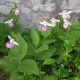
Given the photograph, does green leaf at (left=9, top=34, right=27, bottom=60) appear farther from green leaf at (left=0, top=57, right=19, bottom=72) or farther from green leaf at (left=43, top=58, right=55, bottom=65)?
green leaf at (left=43, top=58, right=55, bottom=65)

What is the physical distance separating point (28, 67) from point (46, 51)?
0.30 meters

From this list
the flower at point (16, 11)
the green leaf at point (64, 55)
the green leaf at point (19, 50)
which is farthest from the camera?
the flower at point (16, 11)

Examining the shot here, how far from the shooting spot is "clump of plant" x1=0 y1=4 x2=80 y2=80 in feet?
8.58

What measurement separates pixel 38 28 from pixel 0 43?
1.61ft

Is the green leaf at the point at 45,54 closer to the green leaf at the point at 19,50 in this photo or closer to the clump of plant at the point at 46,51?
the clump of plant at the point at 46,51

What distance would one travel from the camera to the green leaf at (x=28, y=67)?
2568 millimetres

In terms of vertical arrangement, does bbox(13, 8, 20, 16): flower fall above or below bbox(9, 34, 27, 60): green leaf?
above

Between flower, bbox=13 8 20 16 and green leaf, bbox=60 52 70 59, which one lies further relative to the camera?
flower, bbox=13 8 20 16

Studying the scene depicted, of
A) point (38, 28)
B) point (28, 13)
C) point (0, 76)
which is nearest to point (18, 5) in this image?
point (28, 13)

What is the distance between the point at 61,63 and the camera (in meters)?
2.80

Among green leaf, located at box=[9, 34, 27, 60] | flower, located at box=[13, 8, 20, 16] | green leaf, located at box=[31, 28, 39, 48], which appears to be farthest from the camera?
flower, located at box=[13, 8, 20, 16]

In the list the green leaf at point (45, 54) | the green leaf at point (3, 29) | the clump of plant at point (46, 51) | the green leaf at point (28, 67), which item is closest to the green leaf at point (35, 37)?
the clump of plant at point (46, 51)

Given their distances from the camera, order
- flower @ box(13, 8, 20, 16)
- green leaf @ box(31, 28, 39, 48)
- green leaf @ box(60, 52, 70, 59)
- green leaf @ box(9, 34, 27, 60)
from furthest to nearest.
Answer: flower @ box(13, 8, 20, 16)
green leaf @ box(31, 28, 39, 48)
green leaf @ box(60, 52, 70, 59)
green leaf @ box(9, 34, 27, 60)

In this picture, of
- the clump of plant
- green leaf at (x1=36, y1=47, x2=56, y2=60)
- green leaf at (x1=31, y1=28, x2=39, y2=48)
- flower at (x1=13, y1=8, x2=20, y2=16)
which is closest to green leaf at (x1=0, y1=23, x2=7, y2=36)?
the clump of plant
